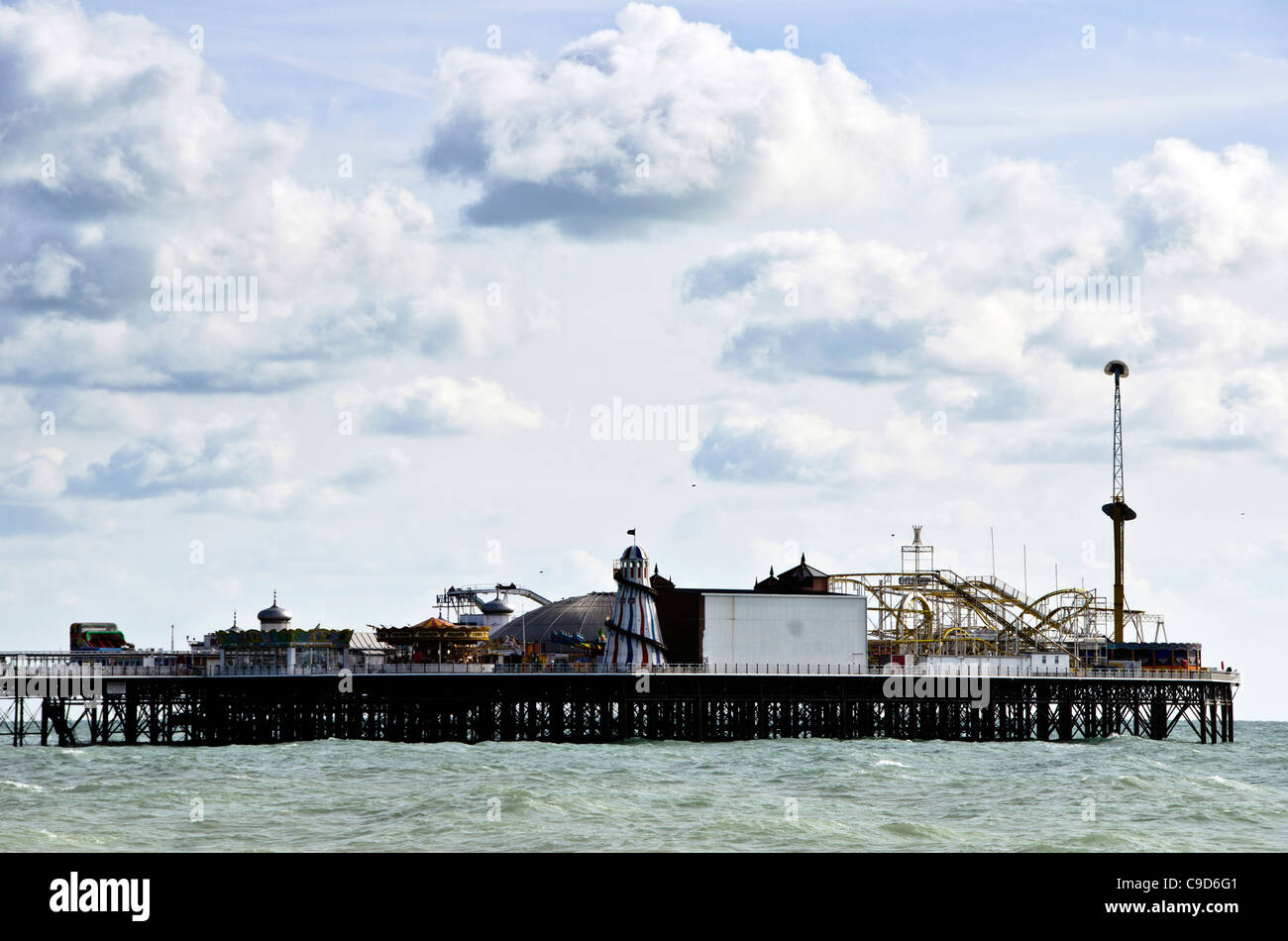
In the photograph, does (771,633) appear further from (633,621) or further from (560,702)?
(560,702)

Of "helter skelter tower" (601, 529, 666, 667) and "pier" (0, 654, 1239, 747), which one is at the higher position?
"helter skelter tower" (601, 529, 666, 667)

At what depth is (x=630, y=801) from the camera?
159 feet

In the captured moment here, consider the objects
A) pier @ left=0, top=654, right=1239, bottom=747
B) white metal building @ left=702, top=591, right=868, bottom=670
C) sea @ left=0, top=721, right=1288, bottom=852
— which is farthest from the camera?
white metal building @ left=702, top=591, right=868, bottom=670

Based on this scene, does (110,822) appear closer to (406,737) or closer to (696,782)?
(696,782)

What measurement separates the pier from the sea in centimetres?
926

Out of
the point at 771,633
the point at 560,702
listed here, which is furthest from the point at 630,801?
the point at 771,633

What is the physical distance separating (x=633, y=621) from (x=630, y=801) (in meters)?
38.6

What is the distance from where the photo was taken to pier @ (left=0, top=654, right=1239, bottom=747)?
3314 inches

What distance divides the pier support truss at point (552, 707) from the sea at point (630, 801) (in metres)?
9.35

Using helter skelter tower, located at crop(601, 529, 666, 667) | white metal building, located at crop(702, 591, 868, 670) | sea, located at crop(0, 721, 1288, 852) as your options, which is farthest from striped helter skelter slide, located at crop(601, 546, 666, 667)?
sea, located at crop(0, 721, 1288, 852)

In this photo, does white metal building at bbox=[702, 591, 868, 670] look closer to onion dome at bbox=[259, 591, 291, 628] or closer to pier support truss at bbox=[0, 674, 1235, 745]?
pier support truss at bbox=[0, 674, 1235, 745]

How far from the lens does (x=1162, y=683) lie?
9656 centimetres

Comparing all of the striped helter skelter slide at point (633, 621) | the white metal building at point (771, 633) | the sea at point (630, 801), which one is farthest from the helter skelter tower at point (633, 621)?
the sea at point (630, 801)

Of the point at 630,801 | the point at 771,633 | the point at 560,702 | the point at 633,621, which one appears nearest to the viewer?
the point at 630,801
